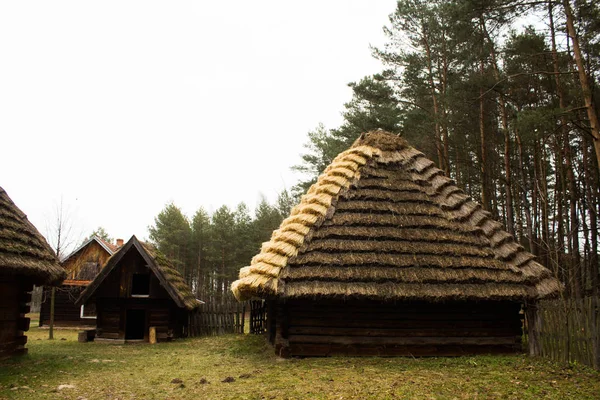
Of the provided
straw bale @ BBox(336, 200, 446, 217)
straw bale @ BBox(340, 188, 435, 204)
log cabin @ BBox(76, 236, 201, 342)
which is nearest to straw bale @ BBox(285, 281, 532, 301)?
straw bale @ BBox(336, 200, 446, 217)

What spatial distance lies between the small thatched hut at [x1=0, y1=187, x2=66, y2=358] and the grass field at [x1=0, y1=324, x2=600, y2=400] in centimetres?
77

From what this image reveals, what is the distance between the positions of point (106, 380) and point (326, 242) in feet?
19.3

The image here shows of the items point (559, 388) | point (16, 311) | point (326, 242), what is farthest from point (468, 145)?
point (16, 311)

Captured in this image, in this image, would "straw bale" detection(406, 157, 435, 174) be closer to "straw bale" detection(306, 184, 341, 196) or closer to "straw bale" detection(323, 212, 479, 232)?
"straw bale" detection(323, 212, 479, 232)

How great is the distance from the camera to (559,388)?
823 centimetres

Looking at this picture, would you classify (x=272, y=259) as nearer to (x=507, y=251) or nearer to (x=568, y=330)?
(x=507, y=251)

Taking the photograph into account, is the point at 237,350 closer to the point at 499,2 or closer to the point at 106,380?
the point at 106,380

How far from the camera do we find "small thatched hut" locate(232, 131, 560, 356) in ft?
36.8

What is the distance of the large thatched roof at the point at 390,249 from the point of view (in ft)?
36.7

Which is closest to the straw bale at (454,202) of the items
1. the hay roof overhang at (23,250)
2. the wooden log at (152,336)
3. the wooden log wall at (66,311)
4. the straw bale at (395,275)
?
the straw bale at (395,275)

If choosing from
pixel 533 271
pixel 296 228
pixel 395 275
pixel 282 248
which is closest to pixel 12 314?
pixel 282 248

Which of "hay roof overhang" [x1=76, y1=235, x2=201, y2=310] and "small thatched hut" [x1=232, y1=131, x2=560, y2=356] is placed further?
"hay roof overhang" [x1=76, y1=235, x2=201, y2=310]

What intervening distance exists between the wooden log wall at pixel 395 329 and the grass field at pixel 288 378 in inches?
19.4

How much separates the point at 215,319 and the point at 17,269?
40.3 ft
